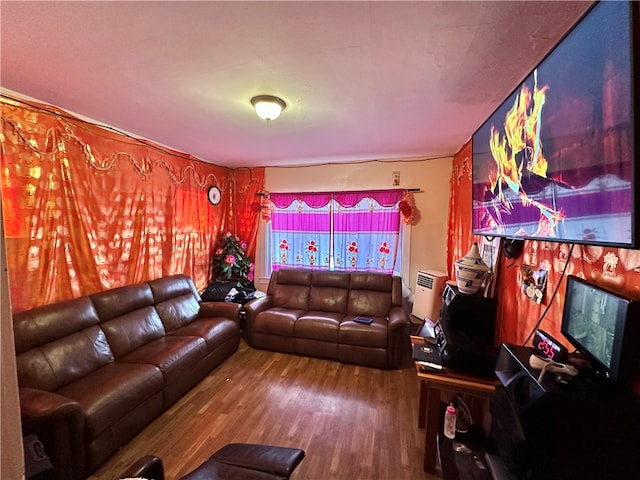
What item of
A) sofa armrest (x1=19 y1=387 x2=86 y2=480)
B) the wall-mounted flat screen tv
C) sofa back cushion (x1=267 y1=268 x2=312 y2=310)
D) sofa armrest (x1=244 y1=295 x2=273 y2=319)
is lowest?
sofa armrest (x1=19 y1=387 x2=86 y2=480)

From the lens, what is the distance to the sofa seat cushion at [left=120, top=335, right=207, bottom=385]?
227 centimetres

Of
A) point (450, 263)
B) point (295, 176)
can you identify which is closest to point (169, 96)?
point (295, 176)

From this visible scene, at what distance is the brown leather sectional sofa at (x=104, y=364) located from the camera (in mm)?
1587

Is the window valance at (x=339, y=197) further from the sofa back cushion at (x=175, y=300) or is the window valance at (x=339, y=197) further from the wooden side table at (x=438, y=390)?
the wooden side table at (x=438, y=390)

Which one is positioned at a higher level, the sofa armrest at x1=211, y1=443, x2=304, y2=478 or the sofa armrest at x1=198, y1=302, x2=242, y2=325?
the sofa armrest at x1=198, y1=302, x2=242, y2=325

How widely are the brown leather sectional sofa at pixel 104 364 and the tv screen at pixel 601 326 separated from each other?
2461mm

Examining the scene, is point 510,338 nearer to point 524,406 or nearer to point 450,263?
point 524,406

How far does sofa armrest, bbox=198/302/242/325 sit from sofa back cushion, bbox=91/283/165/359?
0.53m

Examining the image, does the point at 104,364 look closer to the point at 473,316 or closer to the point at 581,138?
the point at 473,316

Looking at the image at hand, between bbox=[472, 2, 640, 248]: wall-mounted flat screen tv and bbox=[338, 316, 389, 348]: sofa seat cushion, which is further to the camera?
bbox=[338, 316, 389, 348]: sofa seat cushion

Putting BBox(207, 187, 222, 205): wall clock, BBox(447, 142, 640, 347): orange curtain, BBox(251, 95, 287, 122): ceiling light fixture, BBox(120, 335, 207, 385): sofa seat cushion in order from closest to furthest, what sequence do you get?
BBox(447, 142, 640, 347): orange curtain → BBox(251, 95, 287, 122): ceiling light fixture → BBox(120, 335, 207, 385): sofa seat cushion → BBox(207, 187, 222, 205): wall clock

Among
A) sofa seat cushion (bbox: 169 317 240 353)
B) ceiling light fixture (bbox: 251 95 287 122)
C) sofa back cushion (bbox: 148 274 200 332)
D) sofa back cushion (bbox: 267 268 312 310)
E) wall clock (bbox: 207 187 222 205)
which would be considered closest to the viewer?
ceiling light fixture (bbox: 251 95 287 122)

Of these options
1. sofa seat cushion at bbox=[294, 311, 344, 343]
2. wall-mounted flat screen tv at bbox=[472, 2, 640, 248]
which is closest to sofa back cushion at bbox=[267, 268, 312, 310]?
sofa seat cushion at bbox=[294, 311, 344, 343]

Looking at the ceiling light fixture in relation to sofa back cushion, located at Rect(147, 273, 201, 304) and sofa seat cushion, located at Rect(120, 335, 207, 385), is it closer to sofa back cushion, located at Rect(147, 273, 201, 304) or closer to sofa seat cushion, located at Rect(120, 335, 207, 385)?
sofa seat cushion, located at Rect(120, 335, 207, 385)
